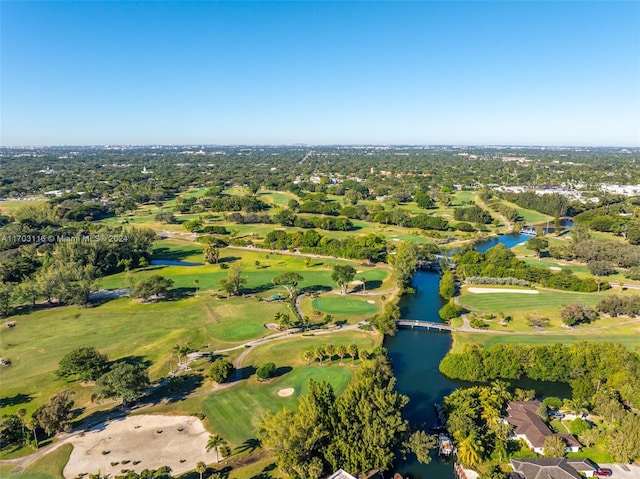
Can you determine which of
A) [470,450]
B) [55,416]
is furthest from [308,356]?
[55,416]

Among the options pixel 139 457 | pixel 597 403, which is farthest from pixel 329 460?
Result: pixel 597 403

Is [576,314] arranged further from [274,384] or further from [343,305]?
[274,384]

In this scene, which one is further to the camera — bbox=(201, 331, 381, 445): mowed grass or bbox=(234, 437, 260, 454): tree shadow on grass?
bbox=(201, 331, 381, 445): mowed grass

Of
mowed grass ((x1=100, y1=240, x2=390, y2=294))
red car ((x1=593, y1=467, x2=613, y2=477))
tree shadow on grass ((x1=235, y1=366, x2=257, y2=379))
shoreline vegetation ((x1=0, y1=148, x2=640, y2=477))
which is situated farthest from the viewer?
mowed grass ((x1=100, y1=240, x2=390, y2=294))

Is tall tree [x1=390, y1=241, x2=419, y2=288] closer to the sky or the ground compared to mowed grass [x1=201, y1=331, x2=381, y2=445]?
closer to the sky

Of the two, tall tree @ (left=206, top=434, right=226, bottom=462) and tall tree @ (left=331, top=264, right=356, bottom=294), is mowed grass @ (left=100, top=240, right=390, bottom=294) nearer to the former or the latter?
tall tree @ (left=331, top=264, right=356, bottom=294)

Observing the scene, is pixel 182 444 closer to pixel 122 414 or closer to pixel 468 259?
pixel 122 414

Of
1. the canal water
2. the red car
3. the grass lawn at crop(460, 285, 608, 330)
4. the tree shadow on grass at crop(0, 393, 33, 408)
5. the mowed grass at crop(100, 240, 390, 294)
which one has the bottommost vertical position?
the canal water

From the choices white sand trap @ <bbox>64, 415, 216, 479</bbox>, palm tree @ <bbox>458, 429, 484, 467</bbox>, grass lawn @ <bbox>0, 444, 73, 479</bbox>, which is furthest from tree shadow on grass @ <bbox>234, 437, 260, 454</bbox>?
palm tree @ <bbox>458, 429, 484, 467</bbox>
